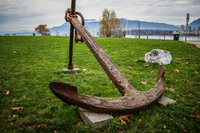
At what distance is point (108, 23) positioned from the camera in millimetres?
37812

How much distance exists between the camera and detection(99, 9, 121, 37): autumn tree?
1459 inches

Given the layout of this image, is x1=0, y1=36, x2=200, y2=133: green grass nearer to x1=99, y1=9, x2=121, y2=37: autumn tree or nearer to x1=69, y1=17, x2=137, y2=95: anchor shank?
x1=69, y1=17, x2=137, y2=95: anchor shank

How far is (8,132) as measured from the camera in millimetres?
1771

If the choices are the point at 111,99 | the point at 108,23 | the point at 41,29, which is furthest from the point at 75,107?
the point at 41,29

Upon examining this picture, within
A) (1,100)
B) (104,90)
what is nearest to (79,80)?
(104,90)

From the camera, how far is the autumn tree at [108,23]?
37062 millimetres

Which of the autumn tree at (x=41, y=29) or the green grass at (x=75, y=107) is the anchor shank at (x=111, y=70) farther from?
the autumn tree at (x=41, y=29)

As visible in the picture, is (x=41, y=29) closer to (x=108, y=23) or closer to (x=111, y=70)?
(x=108, y=23)

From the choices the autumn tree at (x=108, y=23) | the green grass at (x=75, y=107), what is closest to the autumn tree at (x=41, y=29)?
the autumn tree at (x=108, y=23)

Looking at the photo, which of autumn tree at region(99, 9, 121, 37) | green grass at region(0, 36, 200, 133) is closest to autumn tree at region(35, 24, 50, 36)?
autumn tree at region(99, 9, 121, 37)

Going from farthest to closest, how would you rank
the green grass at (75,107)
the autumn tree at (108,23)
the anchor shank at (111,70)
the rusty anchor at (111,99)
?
the autumn tree at (108,23)
the anchor shank at (111,70)
the green grass at (75,107)
the rusty anchor at (111,99)

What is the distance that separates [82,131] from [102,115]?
1.08 feet

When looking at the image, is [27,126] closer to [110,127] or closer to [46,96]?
[46,96]

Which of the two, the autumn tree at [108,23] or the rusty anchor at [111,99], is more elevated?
the autumn tree at [108,23]
